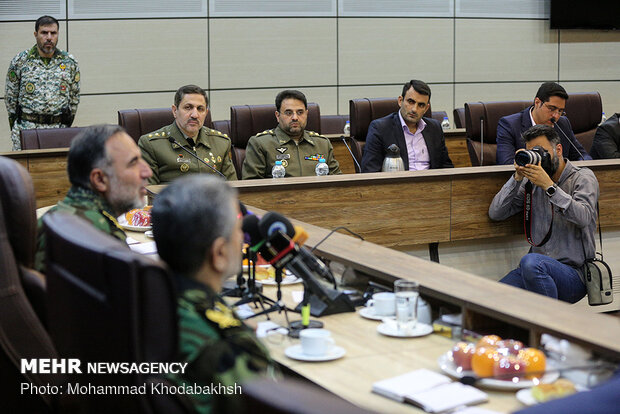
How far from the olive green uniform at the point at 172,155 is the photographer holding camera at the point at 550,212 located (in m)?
1.57

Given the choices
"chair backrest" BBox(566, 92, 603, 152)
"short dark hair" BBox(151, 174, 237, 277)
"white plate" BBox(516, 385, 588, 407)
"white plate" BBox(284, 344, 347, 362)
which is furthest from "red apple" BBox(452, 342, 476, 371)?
"chair backrest" BBox(566, 92, 603, 152)

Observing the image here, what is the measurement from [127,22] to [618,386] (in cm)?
692

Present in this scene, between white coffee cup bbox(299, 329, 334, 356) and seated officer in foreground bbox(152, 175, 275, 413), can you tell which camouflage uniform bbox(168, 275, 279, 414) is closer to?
seated officer in foreground bbox(152, 175, 275, 413)

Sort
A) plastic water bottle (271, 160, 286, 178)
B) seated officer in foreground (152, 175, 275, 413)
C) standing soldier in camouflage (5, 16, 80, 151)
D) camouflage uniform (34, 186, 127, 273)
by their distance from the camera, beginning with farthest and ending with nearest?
standing soldier in camouflage (5, 16, 80, 151), plastic water bottle (271, 160, 286, 178), camouflage uniform (34, 186, 127, 273), seated officer in foreground (152, 175, 275, 413)

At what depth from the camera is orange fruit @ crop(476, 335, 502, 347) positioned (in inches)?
62.3

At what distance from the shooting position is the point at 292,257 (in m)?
1.96

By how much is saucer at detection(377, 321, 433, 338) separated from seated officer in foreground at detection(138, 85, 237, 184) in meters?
2.70

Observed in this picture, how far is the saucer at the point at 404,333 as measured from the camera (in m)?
1.78

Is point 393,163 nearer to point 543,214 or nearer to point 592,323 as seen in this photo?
point 543,214

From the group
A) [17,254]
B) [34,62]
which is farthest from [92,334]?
[34,62]

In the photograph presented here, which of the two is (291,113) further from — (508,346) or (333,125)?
(508,346)

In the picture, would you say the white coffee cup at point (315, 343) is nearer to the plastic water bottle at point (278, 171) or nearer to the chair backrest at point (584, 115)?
the plastic water bottle at point (278, 171)

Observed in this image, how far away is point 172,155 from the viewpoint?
4.41 m

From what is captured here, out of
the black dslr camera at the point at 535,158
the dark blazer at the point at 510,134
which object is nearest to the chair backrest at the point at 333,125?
the dark blazer at the point at 510,134
